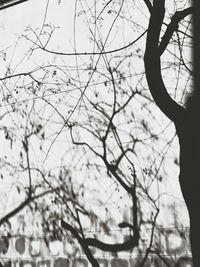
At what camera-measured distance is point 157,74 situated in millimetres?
3883

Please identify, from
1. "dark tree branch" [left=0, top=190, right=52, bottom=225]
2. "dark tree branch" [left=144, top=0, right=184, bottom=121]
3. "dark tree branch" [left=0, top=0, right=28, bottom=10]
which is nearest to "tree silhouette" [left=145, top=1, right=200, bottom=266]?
"dark tree branch" [left=144, top=0, right=184, bottom=121]

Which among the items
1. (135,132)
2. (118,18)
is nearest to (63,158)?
(135,132)

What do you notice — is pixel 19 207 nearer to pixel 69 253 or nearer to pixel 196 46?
pixel 69 253

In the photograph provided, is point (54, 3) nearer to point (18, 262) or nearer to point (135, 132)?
point (135, 132)

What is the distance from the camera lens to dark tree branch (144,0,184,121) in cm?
383

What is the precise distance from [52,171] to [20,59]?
5.16 feet

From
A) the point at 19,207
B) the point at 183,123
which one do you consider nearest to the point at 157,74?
the point at 183,123

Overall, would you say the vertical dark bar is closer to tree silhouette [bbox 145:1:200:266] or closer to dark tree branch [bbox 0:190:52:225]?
tree silhouette [bbox 145:1:200:266]

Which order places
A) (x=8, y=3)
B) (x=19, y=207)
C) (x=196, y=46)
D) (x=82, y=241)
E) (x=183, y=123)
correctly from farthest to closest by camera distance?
(x=8, y=3), (x=19, y=207), (x=82, y=241), (x=196, y=46), (x=183, y=123)

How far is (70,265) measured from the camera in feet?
16.6

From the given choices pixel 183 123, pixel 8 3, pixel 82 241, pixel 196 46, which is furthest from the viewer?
pixel 8 3

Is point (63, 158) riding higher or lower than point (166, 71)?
lower

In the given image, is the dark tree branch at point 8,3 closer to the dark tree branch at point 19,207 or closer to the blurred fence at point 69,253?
the dark tree branch at point 19,207

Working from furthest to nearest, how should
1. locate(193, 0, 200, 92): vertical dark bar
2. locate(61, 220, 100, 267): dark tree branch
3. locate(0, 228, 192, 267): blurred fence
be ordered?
locate(61, 220, 100, 267): dark tree branch, locate(193, 0, 200, 92): vertical dark bar, locate(0, 228, 192, 267): blurred fence
